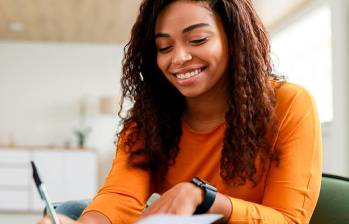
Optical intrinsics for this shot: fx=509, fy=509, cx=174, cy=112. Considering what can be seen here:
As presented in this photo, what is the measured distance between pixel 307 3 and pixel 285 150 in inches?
147

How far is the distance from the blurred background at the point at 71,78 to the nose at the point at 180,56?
10.5ft

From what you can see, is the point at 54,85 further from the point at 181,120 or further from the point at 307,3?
the point at 181,120

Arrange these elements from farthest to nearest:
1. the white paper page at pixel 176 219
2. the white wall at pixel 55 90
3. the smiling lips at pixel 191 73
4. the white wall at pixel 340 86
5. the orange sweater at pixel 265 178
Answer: the white wall at pixel 55 90 → the white wall at pixel 340 86 → the smiling lips at pixel 191 73 → the orange sweater at pixel 265 178 → the white paper page at pixel 176 219

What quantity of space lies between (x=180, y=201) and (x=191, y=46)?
377 mm

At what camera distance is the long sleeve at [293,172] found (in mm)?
996

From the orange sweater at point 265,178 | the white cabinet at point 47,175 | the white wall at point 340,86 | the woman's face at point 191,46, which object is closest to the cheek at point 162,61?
the woman's face at point 191,46

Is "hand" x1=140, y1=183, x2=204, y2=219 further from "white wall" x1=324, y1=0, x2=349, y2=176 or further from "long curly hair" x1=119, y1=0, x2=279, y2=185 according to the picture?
"white wall" x1=324, y1=0, x2=349, y2=176

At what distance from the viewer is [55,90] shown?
7.94m

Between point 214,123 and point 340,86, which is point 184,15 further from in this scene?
point 340,86

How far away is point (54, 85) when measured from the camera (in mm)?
7938

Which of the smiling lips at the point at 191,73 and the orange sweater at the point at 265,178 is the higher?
the smiling lips at the point at 191,73

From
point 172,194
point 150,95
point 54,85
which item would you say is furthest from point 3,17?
point 172,194

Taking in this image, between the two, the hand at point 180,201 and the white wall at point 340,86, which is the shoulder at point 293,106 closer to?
the hand at point 180,201

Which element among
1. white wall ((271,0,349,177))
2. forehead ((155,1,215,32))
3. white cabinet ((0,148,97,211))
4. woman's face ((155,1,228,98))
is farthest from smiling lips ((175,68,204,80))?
white cabinet ((0,148,97,211))
